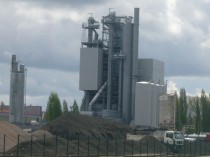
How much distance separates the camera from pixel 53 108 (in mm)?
129625

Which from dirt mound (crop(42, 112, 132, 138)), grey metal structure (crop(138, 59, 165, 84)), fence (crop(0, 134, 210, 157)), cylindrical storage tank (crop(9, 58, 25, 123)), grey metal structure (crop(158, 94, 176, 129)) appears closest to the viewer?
fence (crop(0, 134, 210, 157))

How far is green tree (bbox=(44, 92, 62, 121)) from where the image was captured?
12888 cm

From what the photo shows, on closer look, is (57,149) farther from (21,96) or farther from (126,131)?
(21,96)

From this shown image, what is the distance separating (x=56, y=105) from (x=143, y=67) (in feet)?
78.5

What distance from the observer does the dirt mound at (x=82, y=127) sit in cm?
7981

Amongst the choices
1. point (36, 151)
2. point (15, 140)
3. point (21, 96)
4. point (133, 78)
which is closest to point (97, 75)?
point (133, 78)

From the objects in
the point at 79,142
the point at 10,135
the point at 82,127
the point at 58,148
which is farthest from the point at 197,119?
the point at 58,148

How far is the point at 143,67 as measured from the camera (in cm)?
11481

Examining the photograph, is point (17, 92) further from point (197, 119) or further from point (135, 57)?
point (197, 119)

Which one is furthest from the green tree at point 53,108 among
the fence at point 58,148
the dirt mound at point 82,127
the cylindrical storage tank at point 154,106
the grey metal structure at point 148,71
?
the fence at point 58,148

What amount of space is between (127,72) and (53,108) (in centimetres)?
2365

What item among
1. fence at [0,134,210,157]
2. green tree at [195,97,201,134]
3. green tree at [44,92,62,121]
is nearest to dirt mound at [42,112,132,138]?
fence at [0,134,210,157]

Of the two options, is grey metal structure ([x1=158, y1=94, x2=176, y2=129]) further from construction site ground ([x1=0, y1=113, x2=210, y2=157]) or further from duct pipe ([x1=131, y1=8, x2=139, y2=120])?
construction site ground ([x1=0, y1=113, x2=210, y2=157])

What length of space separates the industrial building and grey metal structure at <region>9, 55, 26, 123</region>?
1086 cm
